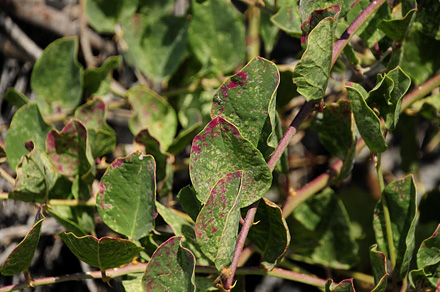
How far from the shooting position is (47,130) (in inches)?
35.3

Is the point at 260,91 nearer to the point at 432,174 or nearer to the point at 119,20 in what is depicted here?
the point at 119,20

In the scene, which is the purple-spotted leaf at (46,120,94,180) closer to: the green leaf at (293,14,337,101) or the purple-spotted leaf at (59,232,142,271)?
the purple-spotted leaf at (59,232,142,271)

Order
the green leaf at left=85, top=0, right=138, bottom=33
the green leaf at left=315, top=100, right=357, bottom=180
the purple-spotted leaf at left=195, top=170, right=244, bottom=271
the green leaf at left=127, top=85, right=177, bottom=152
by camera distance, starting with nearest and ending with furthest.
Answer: the purple-spotted leaf at left=195, top=170, right=244, bottom=271 < the green leaf at left=315, top=100, right=357, bottom=180 < the green leaf at left=127, top=85, right=177, bottom=152 < the green leaf at left=85, top=0, right=138, bottom=33

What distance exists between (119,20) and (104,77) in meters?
0.16

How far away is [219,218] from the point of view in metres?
0.60

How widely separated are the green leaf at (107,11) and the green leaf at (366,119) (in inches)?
24.8

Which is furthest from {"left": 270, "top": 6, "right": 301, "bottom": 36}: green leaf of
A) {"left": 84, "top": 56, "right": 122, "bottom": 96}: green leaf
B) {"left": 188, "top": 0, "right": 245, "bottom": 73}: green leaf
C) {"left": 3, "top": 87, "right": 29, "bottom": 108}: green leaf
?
{"left": 3, "top": 87, "right": 29, "bottom": 108}: green leaf

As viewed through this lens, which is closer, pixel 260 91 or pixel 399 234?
pixel 260 91

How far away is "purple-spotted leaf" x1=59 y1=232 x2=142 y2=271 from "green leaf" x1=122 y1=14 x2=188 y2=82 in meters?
0.50

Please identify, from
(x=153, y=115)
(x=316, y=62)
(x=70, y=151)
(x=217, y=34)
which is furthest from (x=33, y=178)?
(x=217, y=34)

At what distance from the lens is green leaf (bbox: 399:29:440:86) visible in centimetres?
90

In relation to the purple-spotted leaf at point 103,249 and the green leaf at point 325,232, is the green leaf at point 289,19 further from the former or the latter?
the purple-spotted leaf at point 103,249

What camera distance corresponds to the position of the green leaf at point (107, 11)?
3.81 ft

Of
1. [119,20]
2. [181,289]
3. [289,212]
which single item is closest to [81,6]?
[119,20]
